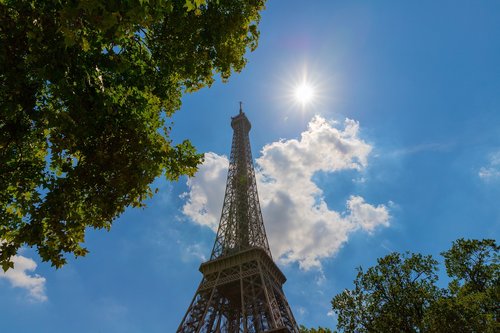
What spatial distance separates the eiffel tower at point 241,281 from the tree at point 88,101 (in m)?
29.3

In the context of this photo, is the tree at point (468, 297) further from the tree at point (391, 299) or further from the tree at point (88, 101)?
the tree at point (88, 101)

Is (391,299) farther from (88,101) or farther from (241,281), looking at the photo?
(241,281)

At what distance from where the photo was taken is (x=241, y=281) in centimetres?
4244

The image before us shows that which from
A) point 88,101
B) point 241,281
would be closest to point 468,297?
point 88,101

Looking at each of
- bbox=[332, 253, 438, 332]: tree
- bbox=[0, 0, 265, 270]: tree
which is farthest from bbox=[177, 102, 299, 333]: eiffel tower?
bbox=[0, 0, 265, 270]: tree

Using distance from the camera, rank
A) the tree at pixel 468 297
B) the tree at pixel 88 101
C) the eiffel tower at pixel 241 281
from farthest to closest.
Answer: the eiffel tower at pixel 241 281 < the tree at pixel 468 297 < the tree at pixel 88 101

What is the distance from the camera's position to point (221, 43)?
488 inches

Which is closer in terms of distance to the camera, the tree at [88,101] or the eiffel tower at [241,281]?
the tree at [88,101]

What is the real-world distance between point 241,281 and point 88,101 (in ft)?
121

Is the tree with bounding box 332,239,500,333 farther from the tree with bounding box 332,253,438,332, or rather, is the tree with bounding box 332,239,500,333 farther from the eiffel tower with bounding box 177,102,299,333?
the eiffel tower with bounding box 177,102,299,333

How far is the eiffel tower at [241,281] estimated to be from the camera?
129ft

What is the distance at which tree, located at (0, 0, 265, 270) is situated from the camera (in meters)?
7.62

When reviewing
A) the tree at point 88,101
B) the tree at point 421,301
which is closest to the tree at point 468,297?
the tree at point 421,301

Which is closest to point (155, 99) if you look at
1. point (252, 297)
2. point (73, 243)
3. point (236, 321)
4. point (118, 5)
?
point (118, 5)
